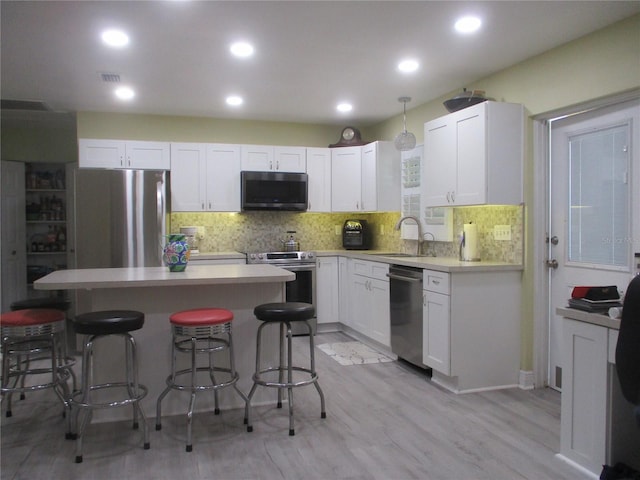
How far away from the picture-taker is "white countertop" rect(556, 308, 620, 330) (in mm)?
2213

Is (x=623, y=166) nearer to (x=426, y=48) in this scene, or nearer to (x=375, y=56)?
(x=426, y=48)

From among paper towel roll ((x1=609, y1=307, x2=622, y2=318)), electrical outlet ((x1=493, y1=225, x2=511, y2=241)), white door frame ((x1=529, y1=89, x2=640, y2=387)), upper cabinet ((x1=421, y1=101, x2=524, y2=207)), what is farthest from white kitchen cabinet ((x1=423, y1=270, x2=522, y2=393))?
paper towel roll ((x1=609, y1=307, x2=622, y2=318))

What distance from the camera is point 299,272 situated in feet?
18.3

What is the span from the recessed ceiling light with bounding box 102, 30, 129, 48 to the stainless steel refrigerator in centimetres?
175

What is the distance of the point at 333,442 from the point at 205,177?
3.60 m

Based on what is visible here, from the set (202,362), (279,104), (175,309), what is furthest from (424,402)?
(279,104)

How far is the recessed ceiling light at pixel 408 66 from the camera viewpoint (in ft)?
12.3

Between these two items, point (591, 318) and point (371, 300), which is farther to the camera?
point (371, 300)

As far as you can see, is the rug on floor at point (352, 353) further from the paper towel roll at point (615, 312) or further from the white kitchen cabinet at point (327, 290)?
the paper towel roll at point (615, 312)

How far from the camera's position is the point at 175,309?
3203 mm

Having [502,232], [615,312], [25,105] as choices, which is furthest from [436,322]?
[25,105]

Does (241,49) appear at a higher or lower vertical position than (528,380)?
higher

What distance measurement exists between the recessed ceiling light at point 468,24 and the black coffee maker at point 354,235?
3192 mm

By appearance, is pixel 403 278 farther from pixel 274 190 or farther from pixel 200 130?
pixel 200 130
